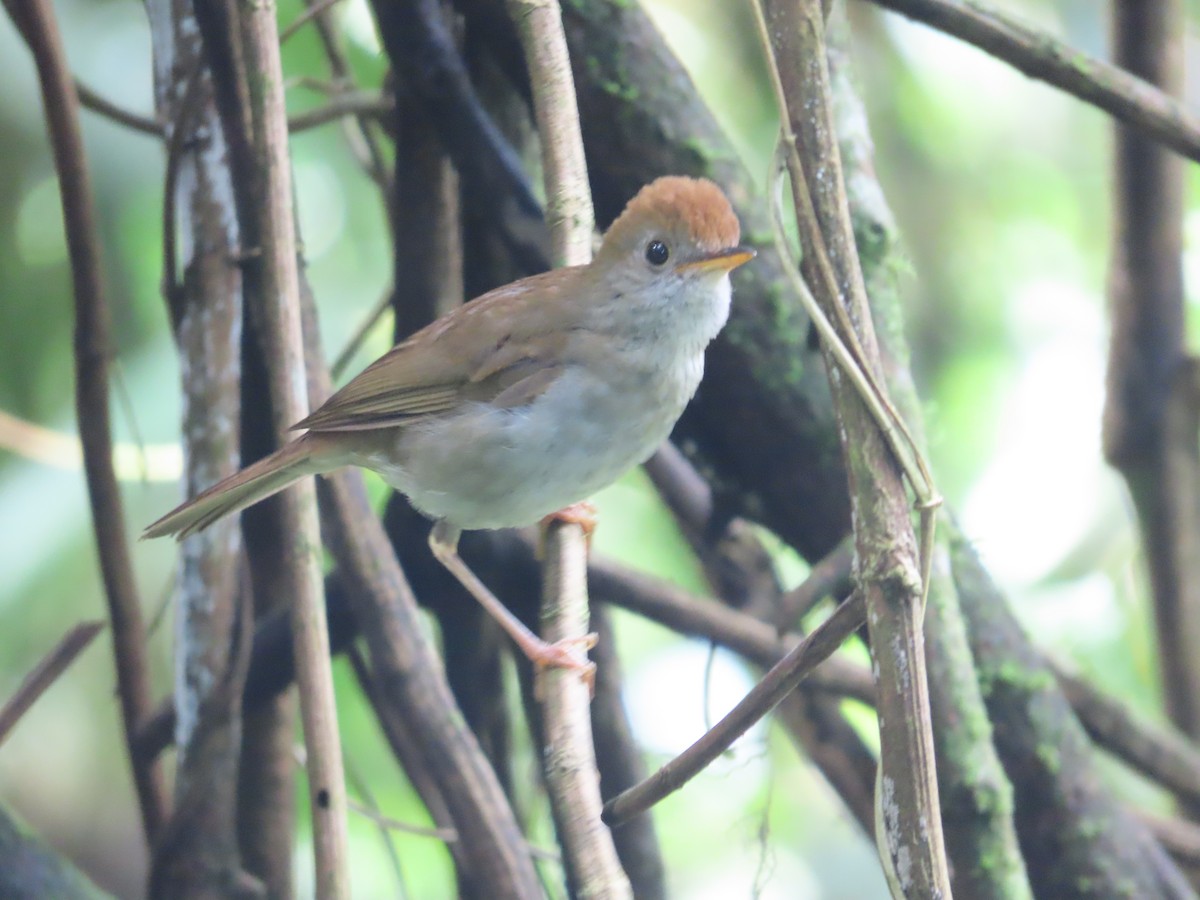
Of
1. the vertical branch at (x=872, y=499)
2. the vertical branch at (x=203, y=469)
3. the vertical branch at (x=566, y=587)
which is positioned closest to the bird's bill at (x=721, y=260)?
the vertical branch at (x=566, y=587)

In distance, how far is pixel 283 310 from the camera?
2.02 m

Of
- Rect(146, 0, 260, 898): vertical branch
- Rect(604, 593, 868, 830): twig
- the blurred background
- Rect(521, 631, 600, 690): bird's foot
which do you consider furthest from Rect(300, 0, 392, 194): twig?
Rect(604, 593, 868, 830): twig

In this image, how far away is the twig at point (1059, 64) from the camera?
2.27m

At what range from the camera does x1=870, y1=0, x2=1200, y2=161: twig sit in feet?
→ 7.44

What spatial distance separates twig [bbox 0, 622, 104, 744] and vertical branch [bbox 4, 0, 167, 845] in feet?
1.46

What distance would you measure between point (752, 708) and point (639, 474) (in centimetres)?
221

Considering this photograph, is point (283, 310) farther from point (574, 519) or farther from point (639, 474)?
point (639, 474)

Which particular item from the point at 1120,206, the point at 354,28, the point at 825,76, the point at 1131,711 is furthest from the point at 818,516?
the point at 354,28

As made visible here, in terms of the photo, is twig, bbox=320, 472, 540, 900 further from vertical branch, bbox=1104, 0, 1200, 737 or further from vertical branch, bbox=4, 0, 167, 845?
vertical branch, bbox=1104, 0, 1200, 737

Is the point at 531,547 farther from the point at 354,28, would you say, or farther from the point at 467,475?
the point at 354,28

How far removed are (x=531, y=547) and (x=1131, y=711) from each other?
63.7 inches

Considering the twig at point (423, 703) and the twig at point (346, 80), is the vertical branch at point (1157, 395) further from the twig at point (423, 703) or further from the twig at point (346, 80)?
the twig at point (423, 703)

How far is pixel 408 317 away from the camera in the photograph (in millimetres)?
2836

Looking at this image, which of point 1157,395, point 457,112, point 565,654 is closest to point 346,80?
point 457,112
